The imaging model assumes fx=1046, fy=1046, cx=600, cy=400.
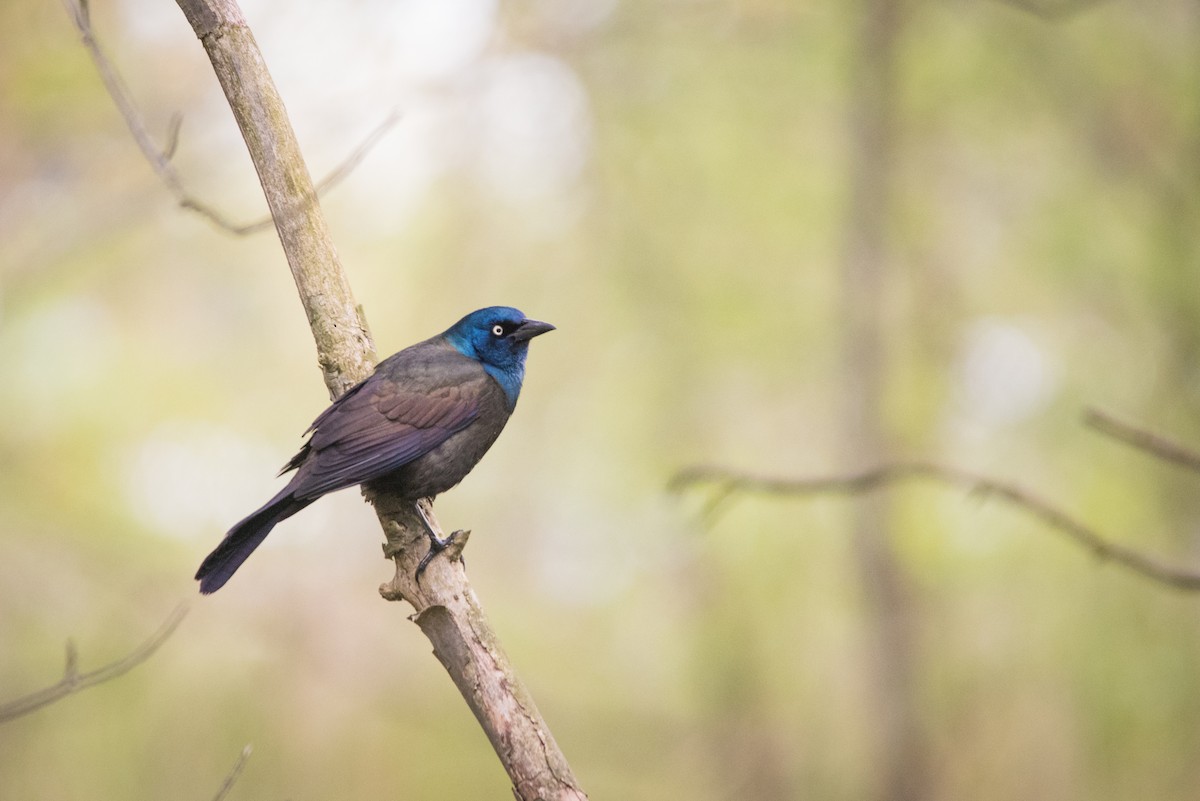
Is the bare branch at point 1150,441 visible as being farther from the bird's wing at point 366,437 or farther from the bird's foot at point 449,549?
the bird's wing at point 366,437

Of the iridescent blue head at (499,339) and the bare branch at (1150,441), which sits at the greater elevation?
the iridescent blue head at (499,339)

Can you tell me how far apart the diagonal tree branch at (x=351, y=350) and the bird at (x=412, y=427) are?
125 millimetres

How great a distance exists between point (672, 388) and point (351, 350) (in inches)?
261

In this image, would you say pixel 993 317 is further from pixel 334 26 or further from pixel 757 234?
pixel 334 26

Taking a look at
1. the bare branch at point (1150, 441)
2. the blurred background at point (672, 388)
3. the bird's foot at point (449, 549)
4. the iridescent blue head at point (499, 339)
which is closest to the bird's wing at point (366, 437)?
the bird's foot at point (449, 549)

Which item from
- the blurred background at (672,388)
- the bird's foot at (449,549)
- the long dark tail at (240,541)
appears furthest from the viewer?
the blurred background at (672,388)

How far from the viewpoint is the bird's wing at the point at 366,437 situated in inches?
134

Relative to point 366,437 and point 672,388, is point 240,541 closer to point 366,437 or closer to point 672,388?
point 366,437

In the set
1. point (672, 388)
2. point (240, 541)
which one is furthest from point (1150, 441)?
point (672, 388)

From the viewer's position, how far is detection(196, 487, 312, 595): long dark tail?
319cm

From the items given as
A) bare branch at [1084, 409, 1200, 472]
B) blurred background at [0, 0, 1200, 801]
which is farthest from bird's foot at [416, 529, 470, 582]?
blurred background at [0, 0, 1200, 801]

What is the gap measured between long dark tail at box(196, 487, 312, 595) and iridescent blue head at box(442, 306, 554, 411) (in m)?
1.11

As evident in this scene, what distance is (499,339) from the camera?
4.29m

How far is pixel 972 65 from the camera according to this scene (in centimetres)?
845
